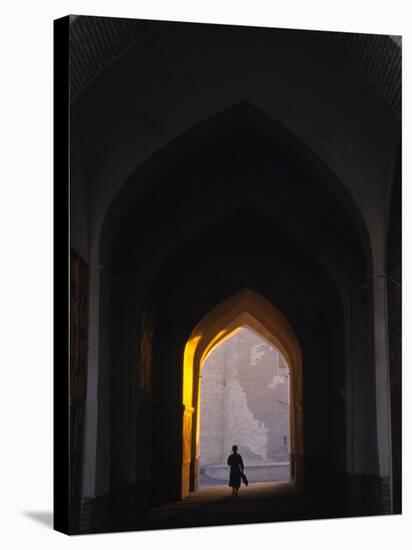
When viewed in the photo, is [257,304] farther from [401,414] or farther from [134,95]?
[134,95]

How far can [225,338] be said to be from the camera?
1061 cm

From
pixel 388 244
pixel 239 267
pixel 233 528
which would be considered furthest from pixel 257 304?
pixel 233 528

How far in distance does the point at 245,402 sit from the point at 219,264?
4.60 ft

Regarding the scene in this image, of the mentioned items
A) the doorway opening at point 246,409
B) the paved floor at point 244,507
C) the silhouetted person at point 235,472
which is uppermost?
the doorway opening at point 246,409

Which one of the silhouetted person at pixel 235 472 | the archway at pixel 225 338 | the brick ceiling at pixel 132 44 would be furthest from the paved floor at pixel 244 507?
the brick ceiling at pixel 132 44

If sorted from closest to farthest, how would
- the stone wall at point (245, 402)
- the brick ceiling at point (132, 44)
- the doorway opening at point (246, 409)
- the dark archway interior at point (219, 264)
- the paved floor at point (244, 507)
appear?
the brick ceiling at point (132, 44)
the paved floor at point (244, 507)
the dark archway interior at point (219, 264)
the doorway opening at point (246, 409)
the stone wall at point (245, 402)

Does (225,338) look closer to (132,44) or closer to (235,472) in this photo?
(235,472)

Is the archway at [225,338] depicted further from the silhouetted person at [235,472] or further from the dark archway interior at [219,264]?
the silhouetted person at [235,472]

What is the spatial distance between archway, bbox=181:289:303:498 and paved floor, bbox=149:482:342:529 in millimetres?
173

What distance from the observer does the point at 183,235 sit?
30.3ft

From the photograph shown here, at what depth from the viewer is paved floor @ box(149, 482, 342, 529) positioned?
8609mm

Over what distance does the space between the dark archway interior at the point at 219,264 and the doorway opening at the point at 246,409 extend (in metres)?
0.23

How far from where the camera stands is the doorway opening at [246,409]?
9.02 meters

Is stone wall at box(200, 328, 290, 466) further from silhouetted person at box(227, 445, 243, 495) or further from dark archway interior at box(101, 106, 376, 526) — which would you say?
dark archway interior at box(101, 106, 376, 526)
